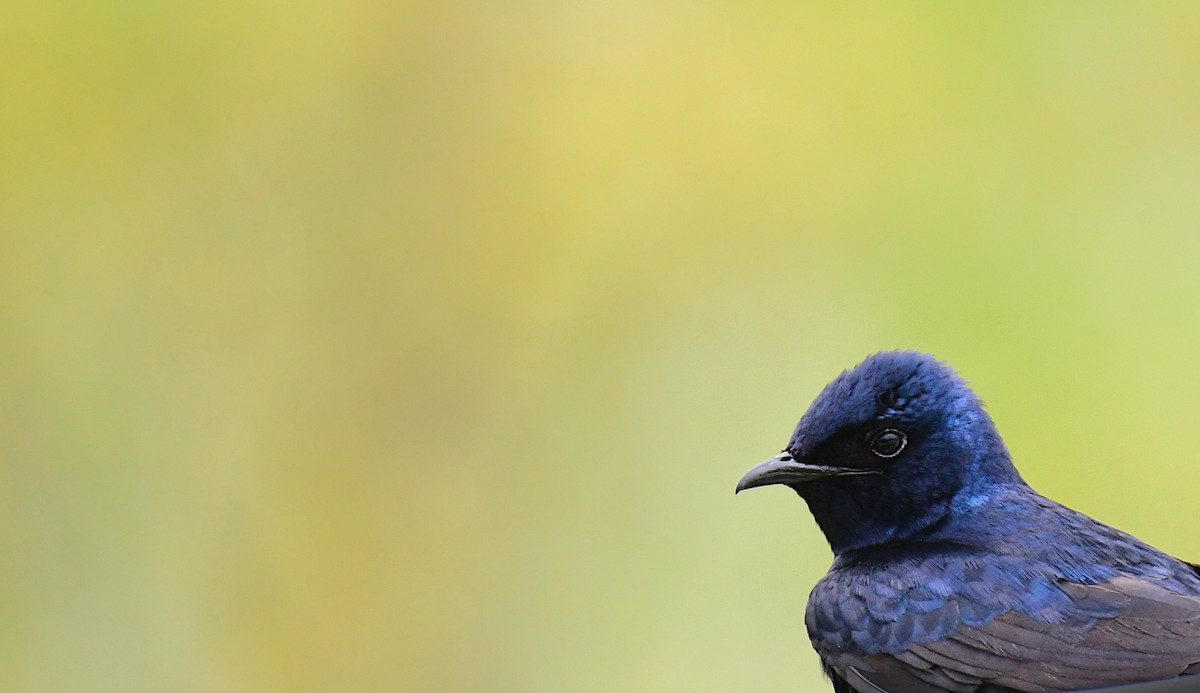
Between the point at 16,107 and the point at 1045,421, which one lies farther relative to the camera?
the point at 16,107

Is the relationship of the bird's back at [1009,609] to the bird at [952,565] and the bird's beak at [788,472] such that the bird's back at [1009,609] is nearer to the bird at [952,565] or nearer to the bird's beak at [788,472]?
the bird at [952,565]

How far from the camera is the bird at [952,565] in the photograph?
159cm

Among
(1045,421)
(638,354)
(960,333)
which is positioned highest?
(638,354)

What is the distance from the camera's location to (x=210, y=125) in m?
3.12

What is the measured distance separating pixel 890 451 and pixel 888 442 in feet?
0.04

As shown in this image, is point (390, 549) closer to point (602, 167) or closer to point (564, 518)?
point (564, 518)

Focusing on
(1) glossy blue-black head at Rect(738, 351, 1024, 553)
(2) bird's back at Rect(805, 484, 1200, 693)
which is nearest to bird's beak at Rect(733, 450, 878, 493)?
(1) glossy blue-black head at Rect(738, 351, 1024, 553)

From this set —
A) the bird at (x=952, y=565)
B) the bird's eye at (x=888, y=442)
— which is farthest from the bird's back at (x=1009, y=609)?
the bird's eye at (x=888, y=442)

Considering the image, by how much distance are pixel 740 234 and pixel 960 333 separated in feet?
1.92

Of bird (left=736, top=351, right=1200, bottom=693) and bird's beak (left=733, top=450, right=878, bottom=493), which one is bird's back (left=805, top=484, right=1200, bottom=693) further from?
bird's beak (left=733, top=450, right=878, bottom=493)

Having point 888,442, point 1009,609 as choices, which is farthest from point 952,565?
point 888,442

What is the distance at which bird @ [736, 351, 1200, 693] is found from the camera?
159 centimetres

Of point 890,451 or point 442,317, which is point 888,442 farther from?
point 442,317

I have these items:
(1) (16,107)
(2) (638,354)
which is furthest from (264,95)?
(2) (638,354)
